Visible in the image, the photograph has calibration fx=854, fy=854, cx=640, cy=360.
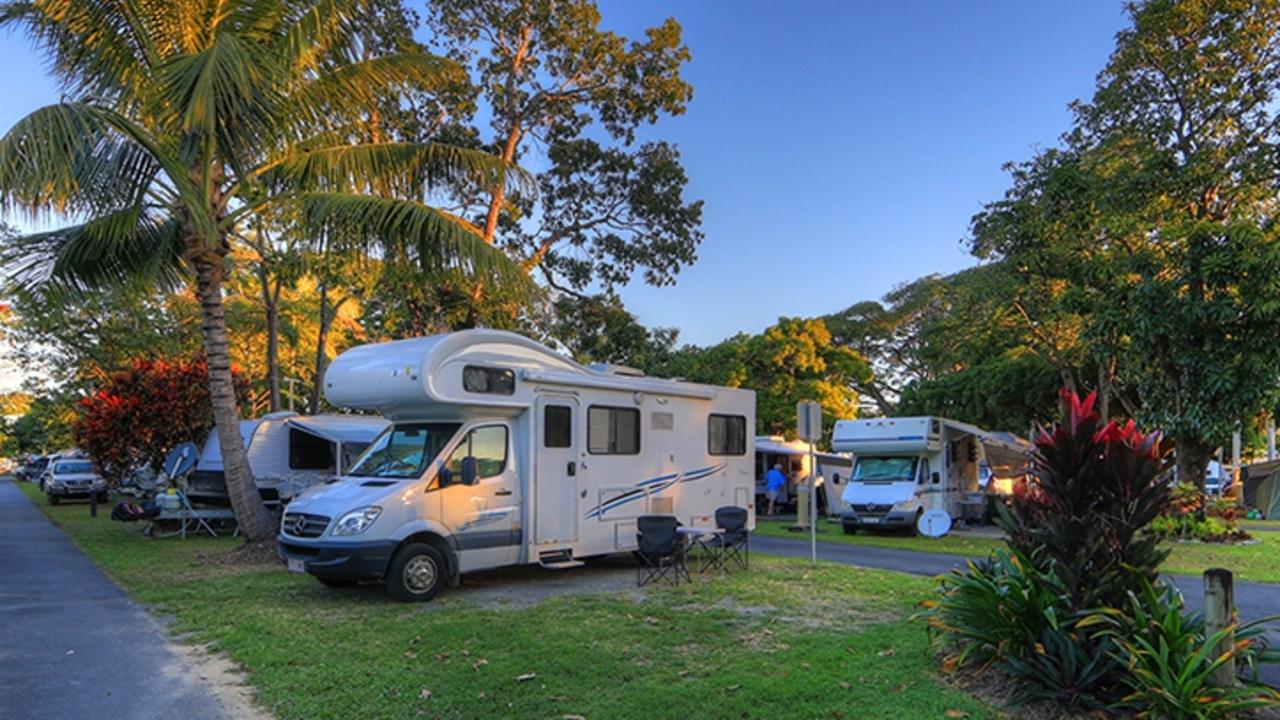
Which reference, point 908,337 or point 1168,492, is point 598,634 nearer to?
point 1168,492

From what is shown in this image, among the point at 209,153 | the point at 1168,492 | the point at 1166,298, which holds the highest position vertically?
the point at 209,153

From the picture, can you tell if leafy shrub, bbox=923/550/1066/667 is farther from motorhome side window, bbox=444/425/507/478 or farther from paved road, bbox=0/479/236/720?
motorhome side window, bbox=444/425/507/478

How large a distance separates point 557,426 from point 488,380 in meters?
1.14

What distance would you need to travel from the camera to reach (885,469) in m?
18.9

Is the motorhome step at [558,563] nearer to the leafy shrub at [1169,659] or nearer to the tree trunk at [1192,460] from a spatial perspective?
the leafy shrub at [1169,659]

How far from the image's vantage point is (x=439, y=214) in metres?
11.6

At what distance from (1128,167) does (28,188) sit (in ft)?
56.5

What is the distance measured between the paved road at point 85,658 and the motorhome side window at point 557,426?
4.52m

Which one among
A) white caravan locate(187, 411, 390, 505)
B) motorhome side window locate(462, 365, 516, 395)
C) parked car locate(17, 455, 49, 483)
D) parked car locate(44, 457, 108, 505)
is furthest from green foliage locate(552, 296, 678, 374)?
parked car locate(17, 455, 49, 483)

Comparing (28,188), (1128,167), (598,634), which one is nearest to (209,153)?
(28,188)

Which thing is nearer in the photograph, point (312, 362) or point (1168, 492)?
point (1168, 492)

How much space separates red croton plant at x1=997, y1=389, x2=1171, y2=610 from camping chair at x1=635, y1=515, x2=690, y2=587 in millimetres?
5133

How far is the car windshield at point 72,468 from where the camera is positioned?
29.2 metres

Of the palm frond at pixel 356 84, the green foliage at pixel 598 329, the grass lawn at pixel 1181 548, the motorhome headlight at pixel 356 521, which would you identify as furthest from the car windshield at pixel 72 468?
the motorhome headlight at pixel 356 521
